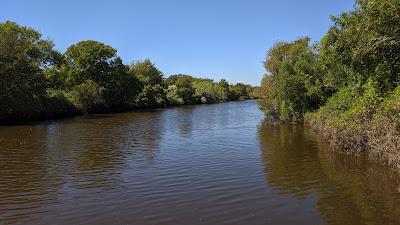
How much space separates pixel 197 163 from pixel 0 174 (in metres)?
7.95

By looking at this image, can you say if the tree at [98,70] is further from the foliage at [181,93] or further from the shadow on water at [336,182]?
the shadow on water at [336,182]

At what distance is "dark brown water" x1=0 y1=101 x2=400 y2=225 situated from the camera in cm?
1116

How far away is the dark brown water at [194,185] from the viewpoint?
1116 centimetres

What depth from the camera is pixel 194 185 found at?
1456 centimetres

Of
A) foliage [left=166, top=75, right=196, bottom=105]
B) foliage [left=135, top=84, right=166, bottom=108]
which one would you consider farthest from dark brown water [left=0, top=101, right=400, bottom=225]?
foliage [left=166, top=75, right=196, bottom=105]

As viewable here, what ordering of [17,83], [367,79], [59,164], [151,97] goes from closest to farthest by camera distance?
[59,164], [367,79], [17,83], [151,97]

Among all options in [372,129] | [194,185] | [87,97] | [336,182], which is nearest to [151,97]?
[87,97]

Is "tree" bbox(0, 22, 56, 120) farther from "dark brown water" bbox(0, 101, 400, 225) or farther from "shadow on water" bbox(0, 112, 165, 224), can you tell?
"dark brown water" bbox(0, 101, 400, 225)

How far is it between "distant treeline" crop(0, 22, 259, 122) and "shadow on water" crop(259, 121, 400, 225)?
2590 centimetres

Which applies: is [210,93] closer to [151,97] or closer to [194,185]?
[151,97]

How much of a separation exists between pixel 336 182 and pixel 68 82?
6182cm

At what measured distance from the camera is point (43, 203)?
496 inches

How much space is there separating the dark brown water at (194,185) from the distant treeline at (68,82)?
19.8 meters

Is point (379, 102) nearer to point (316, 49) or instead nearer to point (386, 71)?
point (386, 71)
